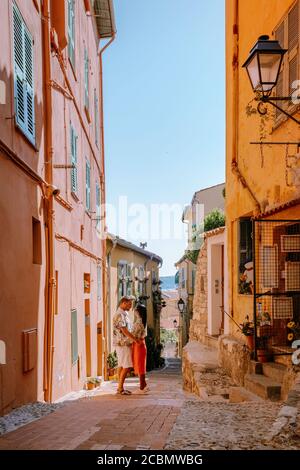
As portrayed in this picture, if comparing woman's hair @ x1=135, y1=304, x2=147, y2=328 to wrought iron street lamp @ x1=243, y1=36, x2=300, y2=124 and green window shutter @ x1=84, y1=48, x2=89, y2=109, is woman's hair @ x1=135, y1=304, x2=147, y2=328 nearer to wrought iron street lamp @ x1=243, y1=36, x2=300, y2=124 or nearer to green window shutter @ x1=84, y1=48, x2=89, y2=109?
wrought iron street lamp @ x1=243, y1=36, x2=300, y2=124

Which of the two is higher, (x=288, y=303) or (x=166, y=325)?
(x=288, y=303)

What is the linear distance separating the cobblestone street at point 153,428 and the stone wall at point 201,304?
27.3ft

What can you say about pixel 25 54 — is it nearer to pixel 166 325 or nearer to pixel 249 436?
pixel 249 436

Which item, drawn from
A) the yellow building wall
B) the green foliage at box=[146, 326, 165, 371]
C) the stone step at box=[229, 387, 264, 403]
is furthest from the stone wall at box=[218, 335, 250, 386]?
the green foliage at box=[146, 326, 165, 371]

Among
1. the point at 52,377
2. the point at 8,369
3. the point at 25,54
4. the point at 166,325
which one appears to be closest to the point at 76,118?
the point at 25,54

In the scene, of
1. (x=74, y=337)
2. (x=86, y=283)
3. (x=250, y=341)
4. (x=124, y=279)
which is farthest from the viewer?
(x=124, y=279)

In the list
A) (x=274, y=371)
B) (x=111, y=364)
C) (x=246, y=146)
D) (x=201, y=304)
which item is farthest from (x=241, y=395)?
(x=111, y=364)

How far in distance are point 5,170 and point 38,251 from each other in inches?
83.0

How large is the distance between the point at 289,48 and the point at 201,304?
8.75 meters

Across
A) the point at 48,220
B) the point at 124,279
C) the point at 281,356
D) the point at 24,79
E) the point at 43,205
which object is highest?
the point at 24,79

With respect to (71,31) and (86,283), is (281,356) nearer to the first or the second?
(86,283)

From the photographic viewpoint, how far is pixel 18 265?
6359mm
